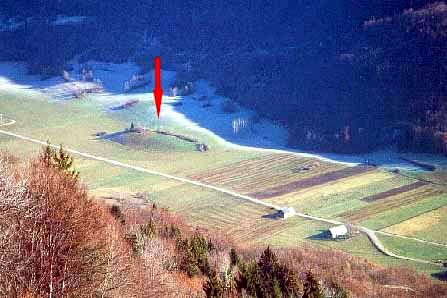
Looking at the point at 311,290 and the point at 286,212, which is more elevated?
the point at 311,290

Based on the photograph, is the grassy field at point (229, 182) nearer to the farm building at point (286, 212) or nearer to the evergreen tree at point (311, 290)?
the farm building at point (286, 212)

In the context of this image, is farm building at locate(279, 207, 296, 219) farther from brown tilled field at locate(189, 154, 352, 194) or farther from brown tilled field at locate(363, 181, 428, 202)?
Answer: brown tilled field at locate(363, 181, 428, 202)

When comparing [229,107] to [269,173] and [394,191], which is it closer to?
[269,173]

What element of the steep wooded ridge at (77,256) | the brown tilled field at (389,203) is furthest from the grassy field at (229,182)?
the steep wooded ridge at (77,256)

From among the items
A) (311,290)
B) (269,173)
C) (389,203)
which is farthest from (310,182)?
(311,290)

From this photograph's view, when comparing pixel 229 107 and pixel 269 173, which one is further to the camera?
pixel 229 107

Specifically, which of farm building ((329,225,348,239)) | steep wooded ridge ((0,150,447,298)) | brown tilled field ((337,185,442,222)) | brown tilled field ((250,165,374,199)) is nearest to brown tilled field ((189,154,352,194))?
brown tilled field ((250,165,374,199))

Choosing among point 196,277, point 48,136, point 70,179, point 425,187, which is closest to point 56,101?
point 48,136
